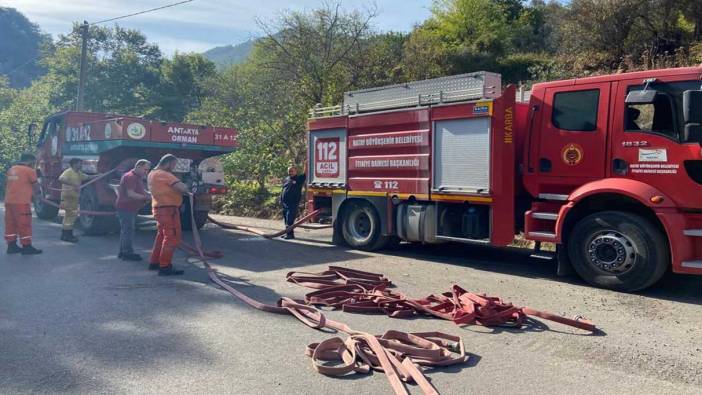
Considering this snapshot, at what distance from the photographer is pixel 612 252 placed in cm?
732

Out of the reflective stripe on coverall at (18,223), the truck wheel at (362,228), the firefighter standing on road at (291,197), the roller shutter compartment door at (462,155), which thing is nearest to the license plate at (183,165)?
the firefighter standing on road at (291,197)

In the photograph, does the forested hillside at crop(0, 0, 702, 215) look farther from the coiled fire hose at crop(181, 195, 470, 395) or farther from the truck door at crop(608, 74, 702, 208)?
the coiled fire hose at crop(181, 195, 470, 395)

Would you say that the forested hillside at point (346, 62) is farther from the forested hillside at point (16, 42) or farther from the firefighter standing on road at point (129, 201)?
the forested hillside at point (16, 42)

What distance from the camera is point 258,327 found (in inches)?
224

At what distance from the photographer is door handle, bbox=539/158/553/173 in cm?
814

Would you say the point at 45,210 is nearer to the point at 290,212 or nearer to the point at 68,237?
the point at 68,237

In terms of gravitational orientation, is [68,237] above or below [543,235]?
below

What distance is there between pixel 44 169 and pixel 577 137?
43.5 feet

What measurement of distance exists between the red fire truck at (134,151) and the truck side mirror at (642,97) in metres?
8.58

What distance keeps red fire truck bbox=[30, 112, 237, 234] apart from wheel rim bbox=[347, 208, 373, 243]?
349 cm

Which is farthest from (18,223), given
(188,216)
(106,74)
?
(106,74)

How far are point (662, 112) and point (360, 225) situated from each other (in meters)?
5.50

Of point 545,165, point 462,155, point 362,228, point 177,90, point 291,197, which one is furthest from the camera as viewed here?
point 177,90

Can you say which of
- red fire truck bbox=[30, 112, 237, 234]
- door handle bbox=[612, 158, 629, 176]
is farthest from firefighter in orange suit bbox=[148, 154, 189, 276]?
door handle bbox=[612, 158, 629, 176]
